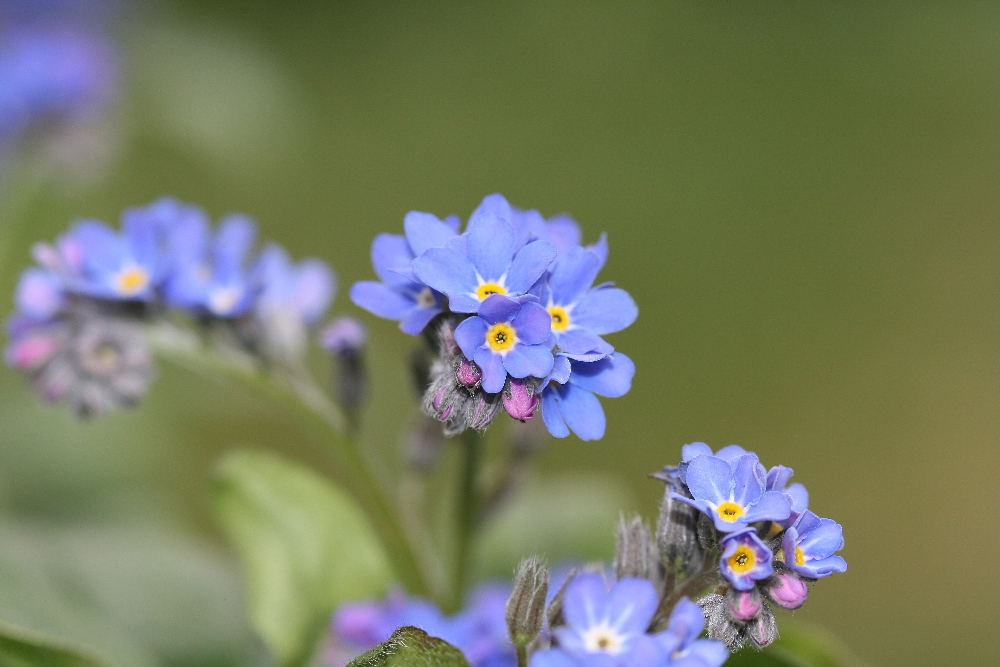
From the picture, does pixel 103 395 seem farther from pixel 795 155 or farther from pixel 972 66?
pixel 972 66

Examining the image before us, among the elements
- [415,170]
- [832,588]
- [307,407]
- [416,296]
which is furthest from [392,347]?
[416,296]

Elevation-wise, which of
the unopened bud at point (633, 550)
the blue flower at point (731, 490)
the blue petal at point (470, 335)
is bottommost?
the unopened bud at point (633, 550)

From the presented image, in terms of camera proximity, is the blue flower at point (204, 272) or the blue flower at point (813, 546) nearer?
the blue flower at point (813, 546)

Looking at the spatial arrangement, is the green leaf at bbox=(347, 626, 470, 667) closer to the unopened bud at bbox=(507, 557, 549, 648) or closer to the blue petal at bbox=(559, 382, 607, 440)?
the unopened bud at bbox=(507, 557, 549, 648)

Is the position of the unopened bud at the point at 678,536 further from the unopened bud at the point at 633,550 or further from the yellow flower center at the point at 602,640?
the yellow flower center at the point at 602,640

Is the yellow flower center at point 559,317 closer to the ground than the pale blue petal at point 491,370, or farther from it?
farther from it

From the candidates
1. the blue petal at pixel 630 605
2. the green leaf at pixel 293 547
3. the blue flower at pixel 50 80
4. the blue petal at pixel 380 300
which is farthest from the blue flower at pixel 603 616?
the blue flower at pixel 50 80

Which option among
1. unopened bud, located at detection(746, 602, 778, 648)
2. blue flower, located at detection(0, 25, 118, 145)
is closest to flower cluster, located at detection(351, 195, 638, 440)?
unopened bud, located at detection(746, 602, 778, 648)
